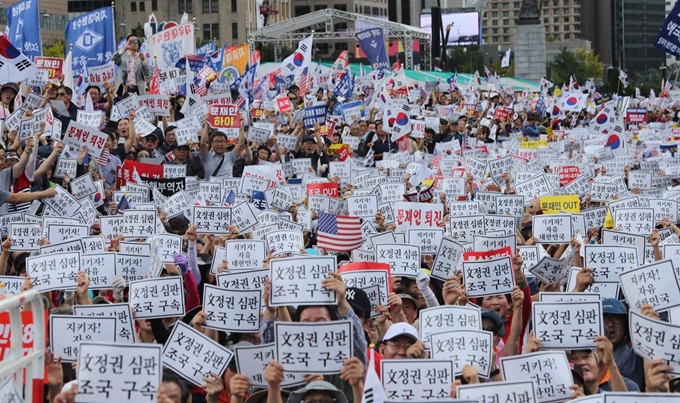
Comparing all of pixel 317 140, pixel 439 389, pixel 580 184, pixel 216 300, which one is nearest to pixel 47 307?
pixel 216 300

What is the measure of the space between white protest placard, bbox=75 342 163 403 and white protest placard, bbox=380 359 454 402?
40.4 inches

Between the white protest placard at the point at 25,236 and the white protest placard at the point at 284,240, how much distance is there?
1.82 meters

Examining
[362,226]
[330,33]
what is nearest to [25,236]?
[362,226]

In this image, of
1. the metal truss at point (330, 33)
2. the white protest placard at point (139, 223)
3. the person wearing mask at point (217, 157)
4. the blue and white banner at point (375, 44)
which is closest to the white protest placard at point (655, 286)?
the white protest placard at point (139, 223)

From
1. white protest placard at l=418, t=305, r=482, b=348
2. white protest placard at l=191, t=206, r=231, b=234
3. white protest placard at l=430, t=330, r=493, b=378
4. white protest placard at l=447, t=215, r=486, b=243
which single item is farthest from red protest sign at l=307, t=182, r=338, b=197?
white protest placard at l=430, t=330, r=493, b=378

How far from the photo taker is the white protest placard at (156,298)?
26.3 ft

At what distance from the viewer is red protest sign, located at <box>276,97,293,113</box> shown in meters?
23.0

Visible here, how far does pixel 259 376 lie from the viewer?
6895 millimetres

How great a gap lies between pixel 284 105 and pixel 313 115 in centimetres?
310

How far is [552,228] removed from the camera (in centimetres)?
1100

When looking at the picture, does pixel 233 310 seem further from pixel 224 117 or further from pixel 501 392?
pixel 224 117

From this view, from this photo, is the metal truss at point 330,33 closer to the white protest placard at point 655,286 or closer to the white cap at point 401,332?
the white protest placard at point 655,286

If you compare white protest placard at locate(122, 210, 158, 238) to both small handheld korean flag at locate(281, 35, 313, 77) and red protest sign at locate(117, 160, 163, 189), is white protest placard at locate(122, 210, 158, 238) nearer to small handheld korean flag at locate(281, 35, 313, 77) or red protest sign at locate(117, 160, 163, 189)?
red protest sign at locate(117, 160, 163, 189)

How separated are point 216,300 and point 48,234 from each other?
3.34m
